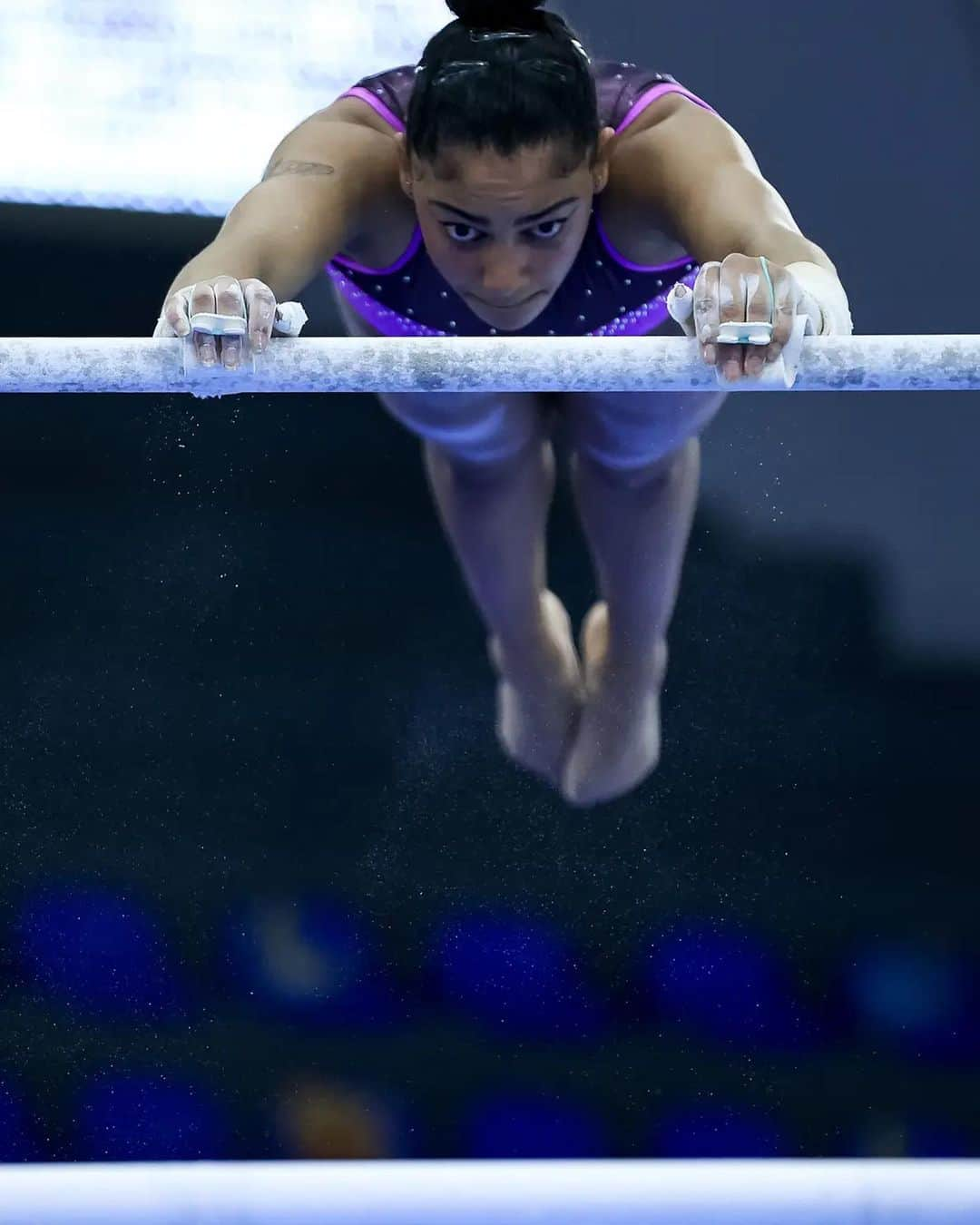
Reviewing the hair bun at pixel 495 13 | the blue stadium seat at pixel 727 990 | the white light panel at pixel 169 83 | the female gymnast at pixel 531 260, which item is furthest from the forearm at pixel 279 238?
the blue stadium seat at pixel 727 990

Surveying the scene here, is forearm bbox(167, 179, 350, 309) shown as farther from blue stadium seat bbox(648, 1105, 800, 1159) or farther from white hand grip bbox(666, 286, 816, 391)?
blue stadium seat bbox(648, 1105, 800, 1159)

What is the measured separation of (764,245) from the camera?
4.09 ft

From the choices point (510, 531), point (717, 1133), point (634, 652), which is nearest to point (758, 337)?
point (510, 531)

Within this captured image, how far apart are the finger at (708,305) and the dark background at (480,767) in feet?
6.08

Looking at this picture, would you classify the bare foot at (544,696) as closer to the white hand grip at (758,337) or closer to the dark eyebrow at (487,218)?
the dark eyebrow at (487,218)

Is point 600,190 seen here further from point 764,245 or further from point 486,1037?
point 486,1037

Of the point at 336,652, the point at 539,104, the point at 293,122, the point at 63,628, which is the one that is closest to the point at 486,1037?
the point at 336,652

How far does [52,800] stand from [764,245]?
208 centimetres

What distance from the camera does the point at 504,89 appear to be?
138cm

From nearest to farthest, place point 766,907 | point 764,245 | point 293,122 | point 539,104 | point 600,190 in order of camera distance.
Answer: point 764,245
point 539,104
point 600,190
point 293,122
point 766,907

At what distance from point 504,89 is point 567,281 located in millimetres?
299

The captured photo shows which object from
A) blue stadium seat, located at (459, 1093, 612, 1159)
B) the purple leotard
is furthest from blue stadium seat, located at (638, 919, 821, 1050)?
the purple leotard

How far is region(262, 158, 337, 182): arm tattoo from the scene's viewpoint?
143 centimetres

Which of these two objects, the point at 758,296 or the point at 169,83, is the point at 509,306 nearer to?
the point at 758,296
